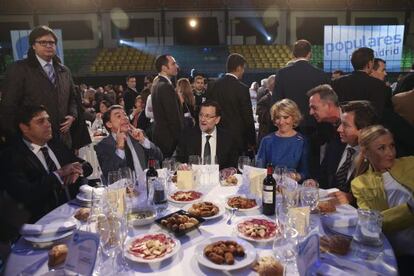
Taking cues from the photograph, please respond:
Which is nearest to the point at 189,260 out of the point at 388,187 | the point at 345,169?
the point at 388,187

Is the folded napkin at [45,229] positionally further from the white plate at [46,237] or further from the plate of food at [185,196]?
the plate of food at [185,196]

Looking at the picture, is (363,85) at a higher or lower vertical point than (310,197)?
higher

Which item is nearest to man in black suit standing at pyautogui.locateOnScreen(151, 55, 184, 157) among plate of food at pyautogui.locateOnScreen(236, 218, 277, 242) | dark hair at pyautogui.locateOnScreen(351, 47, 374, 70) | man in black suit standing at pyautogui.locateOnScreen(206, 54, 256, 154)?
man in black suit standing at pyautogui.locateOnScreen(206, 54, 256, 154)

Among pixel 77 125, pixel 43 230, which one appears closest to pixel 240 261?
pixel 43 230

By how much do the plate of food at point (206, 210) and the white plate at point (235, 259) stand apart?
0.90ft

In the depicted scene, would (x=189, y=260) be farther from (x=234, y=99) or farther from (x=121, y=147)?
(x=234, y=99)

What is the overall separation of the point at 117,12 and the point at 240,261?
16825 millimetres

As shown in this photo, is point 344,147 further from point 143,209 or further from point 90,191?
point 90,191

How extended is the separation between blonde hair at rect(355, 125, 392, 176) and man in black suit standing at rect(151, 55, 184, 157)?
2.32 m

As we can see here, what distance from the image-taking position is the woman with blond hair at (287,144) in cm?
271

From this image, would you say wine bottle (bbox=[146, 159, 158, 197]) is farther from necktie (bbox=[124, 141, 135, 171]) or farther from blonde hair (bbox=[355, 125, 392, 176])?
blonde hair (bbox=[355, 125, 392, 176])

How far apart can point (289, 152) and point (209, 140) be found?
0.67 metres

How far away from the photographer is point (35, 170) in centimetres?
238

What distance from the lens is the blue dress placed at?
2.71 metres
